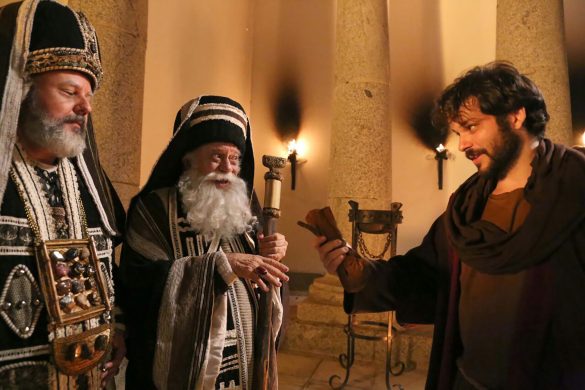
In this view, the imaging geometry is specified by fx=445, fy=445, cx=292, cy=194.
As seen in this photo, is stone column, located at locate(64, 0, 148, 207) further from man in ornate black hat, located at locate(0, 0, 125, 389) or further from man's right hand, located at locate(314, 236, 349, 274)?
man's right hand, located at locate(314, 236, 349, 274)

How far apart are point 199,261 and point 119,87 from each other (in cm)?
230

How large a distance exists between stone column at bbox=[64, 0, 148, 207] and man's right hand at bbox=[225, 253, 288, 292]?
7.16 ft

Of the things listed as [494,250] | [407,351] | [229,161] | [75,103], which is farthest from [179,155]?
[407,351]

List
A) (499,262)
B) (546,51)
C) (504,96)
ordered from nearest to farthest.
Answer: (499,262), (504,96), (546,51)

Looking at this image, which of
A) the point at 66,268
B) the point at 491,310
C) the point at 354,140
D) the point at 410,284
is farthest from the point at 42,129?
the point at 354,140

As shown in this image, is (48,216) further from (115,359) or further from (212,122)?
(212,122)

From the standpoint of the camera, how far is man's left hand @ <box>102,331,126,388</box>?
1.78 meters

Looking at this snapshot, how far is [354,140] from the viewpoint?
5273mm

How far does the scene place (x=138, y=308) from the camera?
2.03 m

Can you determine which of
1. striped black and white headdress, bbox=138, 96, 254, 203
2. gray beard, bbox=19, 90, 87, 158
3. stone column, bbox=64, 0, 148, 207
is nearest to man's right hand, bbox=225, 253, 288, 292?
striped black and white headdress, bbox=138, 96, 254, 203

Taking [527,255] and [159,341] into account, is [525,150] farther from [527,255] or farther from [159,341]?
[159,341]

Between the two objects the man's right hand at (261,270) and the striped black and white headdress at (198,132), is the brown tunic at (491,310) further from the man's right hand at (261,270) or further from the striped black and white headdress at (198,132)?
the striped black and white headdress at (198,132)

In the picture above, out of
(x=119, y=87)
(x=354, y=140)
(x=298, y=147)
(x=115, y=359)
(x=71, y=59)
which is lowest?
(x=115, y=359)

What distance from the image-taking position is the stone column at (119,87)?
355 cm
